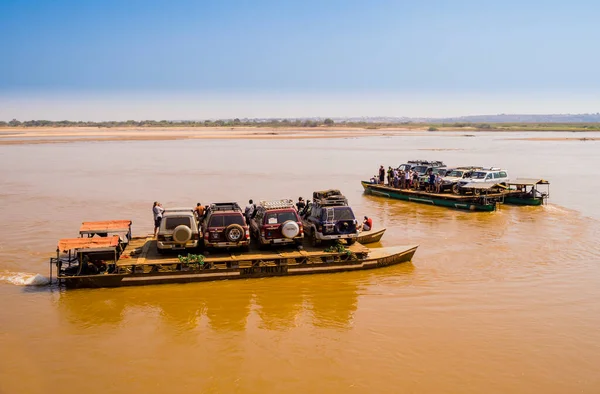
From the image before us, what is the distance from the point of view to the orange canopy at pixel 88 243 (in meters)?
15.8

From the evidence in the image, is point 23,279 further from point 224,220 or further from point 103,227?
point 224,220

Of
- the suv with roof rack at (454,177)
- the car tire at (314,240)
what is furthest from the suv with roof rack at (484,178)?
the car tire at (314,240)

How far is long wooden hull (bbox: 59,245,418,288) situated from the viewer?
1599 centimetres

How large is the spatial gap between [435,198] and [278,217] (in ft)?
53.6

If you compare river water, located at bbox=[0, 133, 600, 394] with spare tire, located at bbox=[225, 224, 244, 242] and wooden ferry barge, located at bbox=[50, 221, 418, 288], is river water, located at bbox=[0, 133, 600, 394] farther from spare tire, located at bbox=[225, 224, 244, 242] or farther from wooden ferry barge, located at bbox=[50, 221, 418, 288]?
spare tire, located at bbox=[225, 224, 244, 242]

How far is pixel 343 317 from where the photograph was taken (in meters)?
14.2

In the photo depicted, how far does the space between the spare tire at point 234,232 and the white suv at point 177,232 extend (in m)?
0.88

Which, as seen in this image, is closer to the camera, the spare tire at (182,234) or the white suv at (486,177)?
the spare tire at (182,234)

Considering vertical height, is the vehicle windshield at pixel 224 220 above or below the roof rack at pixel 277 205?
below

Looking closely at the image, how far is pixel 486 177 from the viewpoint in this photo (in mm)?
33125

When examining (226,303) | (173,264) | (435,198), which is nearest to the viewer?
(226,303)

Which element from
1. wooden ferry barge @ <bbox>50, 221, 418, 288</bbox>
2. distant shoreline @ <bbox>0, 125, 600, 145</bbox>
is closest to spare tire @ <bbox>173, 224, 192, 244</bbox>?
wooden ferry barge @ <bbox>50, 221, 418, 288</bbox>

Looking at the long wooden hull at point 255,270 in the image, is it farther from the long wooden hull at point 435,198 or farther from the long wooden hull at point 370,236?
the long wooden hull at point 435,198

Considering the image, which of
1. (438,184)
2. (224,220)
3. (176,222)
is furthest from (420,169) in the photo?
(176,222)
